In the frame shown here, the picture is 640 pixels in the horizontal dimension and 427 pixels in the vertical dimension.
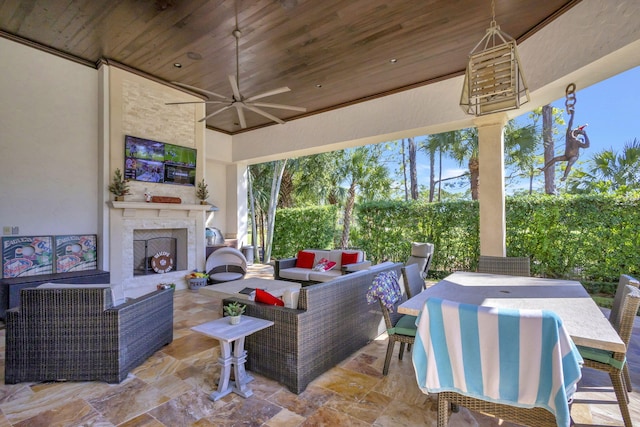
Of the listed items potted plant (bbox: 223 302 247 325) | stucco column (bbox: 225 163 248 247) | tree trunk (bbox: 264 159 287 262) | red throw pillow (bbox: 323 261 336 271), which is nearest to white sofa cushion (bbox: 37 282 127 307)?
potted plant (bbox: 223 302 247 325)

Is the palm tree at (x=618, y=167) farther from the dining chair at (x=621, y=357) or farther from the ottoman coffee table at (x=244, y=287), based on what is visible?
the ottoman coffee table at (x=244, y=287)

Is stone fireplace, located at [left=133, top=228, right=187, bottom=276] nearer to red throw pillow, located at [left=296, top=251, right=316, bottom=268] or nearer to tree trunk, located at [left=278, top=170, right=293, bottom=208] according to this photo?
red throw pillow, located at [left=296, top=251, right=316, bottom=268]

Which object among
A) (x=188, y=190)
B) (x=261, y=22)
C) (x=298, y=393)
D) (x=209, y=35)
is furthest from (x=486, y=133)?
(x=188, y=190)

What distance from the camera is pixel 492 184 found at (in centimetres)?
492

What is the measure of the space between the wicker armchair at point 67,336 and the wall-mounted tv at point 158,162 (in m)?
3.33

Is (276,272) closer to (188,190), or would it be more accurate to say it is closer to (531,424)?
(188,190)

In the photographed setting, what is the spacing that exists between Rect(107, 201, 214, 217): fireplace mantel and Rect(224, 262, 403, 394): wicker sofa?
3452mm

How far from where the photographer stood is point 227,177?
358 inches

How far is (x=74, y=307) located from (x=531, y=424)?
3194mm

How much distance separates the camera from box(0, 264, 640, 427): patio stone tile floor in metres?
2.11

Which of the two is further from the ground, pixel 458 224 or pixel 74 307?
pixel 458 224

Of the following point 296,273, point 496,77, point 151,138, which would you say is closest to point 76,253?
point 151,138

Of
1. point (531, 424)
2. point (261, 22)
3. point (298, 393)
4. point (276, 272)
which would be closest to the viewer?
point (531, 424)

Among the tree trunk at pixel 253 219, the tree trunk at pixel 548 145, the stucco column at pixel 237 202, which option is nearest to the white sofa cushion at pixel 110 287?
the stucco column at pixel 237 202
